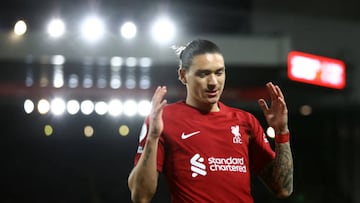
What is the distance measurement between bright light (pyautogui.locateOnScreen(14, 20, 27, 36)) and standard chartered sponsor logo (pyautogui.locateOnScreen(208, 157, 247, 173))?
494cm

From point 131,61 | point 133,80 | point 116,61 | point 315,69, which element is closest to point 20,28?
point 116,61

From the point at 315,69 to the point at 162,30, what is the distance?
1648 mm

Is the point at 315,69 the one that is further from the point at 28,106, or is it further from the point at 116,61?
the point at 28,106

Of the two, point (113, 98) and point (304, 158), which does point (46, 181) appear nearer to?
point (113, 98)

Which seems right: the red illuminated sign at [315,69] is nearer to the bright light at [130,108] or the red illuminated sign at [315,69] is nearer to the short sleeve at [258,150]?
the bright light at [130,108]

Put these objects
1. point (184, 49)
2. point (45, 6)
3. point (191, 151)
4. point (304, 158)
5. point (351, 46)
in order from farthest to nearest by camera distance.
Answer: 1. point (304, 158)
2. point (351, 46)
3. point (45, 6)
4. point (184, 49)
5. point (191, 151)

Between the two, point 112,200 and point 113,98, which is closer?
point 112,200

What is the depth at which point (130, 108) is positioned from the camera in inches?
287

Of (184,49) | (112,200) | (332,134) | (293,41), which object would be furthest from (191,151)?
(332,134)

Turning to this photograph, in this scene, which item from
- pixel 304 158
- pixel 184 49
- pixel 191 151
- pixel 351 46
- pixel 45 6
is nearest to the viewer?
pixel 191 151

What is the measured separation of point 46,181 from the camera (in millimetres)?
6840

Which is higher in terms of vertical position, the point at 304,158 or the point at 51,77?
the point at 51,77

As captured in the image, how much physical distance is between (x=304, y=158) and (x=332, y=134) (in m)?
0.43

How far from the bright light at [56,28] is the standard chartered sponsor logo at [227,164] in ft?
15.6
